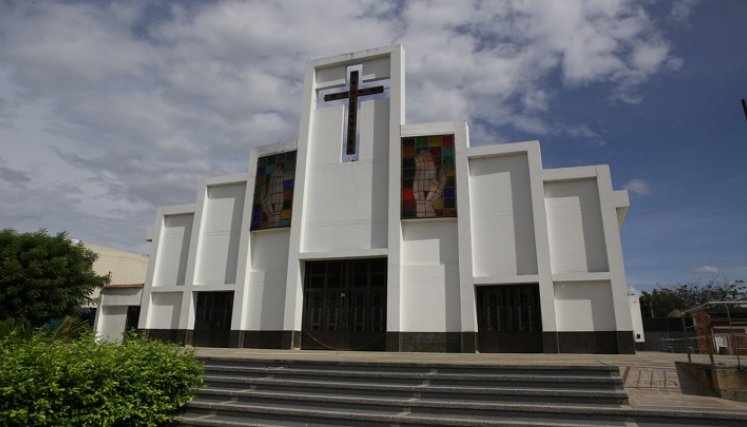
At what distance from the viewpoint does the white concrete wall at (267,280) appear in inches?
691

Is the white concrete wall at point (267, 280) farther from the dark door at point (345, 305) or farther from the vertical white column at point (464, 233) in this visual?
the vertical white column at point (464, 233)

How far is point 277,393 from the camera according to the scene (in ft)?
27.9

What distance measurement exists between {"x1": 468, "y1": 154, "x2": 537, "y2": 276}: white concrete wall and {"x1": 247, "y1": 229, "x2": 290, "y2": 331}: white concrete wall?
708 centimetres

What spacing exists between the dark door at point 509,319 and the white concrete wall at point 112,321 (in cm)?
1639

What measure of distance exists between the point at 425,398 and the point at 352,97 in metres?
13.3

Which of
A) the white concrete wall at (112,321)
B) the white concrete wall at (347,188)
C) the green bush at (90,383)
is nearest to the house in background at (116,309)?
the white concrete wall at (112,321)

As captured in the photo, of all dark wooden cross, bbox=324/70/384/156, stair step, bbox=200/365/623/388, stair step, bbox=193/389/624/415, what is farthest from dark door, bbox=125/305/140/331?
stair step, bbox=193/389/624/415

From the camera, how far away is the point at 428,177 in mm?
16531

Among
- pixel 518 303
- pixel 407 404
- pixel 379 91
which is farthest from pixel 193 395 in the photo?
pixel 379 91

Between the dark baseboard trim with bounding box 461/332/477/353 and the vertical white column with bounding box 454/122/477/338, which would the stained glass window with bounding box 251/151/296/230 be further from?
the dark baseboard trim with bounding box 461/332/477/353

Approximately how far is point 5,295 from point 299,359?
16135 millimetres

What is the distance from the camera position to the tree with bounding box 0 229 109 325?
1933cm

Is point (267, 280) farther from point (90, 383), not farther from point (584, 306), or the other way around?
point (90, 383)

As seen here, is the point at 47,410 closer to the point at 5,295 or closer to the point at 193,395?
the point at 193,395
